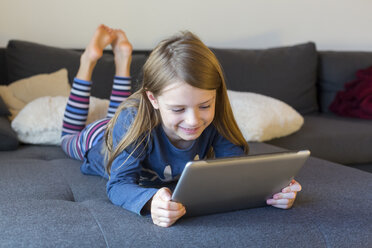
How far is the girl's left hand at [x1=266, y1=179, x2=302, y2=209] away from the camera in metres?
1.28

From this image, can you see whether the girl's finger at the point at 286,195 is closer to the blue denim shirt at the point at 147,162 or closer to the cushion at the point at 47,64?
the blue denim shirt at the point at 147,162

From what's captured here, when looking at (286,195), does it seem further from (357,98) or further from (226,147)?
(357,98)

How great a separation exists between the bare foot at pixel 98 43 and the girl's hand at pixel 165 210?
1.06 m

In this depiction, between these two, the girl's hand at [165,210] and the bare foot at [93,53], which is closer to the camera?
the girl's hand at [165,210]

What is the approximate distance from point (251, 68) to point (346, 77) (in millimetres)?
662

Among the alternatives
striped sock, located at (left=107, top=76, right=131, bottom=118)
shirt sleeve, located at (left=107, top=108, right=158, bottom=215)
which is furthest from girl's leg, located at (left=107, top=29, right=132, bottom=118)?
shirt sleeve, located at (left=107, top=108, right=158, bottom=215)

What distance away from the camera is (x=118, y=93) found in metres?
2.08

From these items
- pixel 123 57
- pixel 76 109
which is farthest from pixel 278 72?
pixel 76 109

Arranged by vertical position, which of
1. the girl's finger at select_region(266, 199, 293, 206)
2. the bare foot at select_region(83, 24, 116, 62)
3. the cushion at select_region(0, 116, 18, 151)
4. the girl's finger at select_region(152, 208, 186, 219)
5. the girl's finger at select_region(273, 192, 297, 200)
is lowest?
the cushion at select_region(0, 116, 18, 151)

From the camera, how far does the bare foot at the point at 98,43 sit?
208cm

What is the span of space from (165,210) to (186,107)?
0.83 feet

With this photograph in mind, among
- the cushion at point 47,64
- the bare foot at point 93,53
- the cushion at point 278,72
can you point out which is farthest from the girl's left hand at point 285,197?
the cushion at point 278,72

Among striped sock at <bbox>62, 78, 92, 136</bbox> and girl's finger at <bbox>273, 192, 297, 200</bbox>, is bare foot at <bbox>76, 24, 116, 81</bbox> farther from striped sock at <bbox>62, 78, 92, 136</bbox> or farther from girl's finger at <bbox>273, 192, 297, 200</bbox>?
girl's finger at <bbox>273, 192, 297, 200</bbox>

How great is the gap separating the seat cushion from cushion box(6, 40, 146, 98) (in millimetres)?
813
